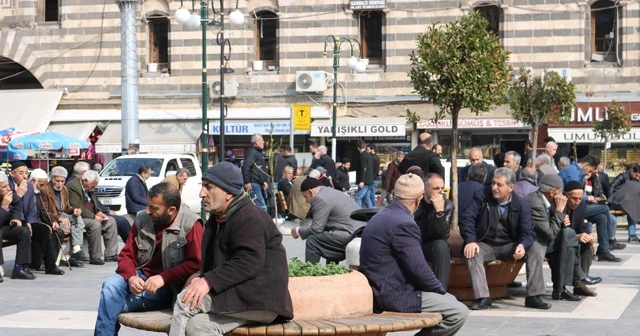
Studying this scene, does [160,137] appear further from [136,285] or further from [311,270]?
[311,270]

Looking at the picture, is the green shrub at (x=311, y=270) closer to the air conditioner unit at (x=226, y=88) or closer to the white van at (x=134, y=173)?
the white van at (x=134, y=173)

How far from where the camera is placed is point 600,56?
117 feet

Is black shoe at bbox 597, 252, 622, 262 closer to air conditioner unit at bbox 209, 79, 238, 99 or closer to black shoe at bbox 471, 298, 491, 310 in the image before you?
black shoe at bbox 471, 298, 491, 310

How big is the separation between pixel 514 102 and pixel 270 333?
25437 mm

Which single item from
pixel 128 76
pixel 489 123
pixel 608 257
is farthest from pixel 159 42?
pixel 608 257

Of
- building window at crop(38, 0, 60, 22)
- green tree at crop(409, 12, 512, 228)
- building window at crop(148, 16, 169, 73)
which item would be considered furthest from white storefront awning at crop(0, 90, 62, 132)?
green tree at crop(409, 12, 512, 228)

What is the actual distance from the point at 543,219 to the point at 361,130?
79.0 ft

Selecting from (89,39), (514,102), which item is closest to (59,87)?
(89,39)

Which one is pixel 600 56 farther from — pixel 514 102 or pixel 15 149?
pixel 15 149

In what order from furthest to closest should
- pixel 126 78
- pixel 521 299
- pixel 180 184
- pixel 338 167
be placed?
pixel 126 78, pixel 338 167, pixel 180 184, pixel 521 299

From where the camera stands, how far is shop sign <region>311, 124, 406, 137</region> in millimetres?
36406

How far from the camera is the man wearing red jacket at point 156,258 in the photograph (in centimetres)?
855

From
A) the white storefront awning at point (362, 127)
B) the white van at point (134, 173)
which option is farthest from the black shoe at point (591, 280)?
the white storefront awning at point (362, 127)

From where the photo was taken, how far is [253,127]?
37750 mm
